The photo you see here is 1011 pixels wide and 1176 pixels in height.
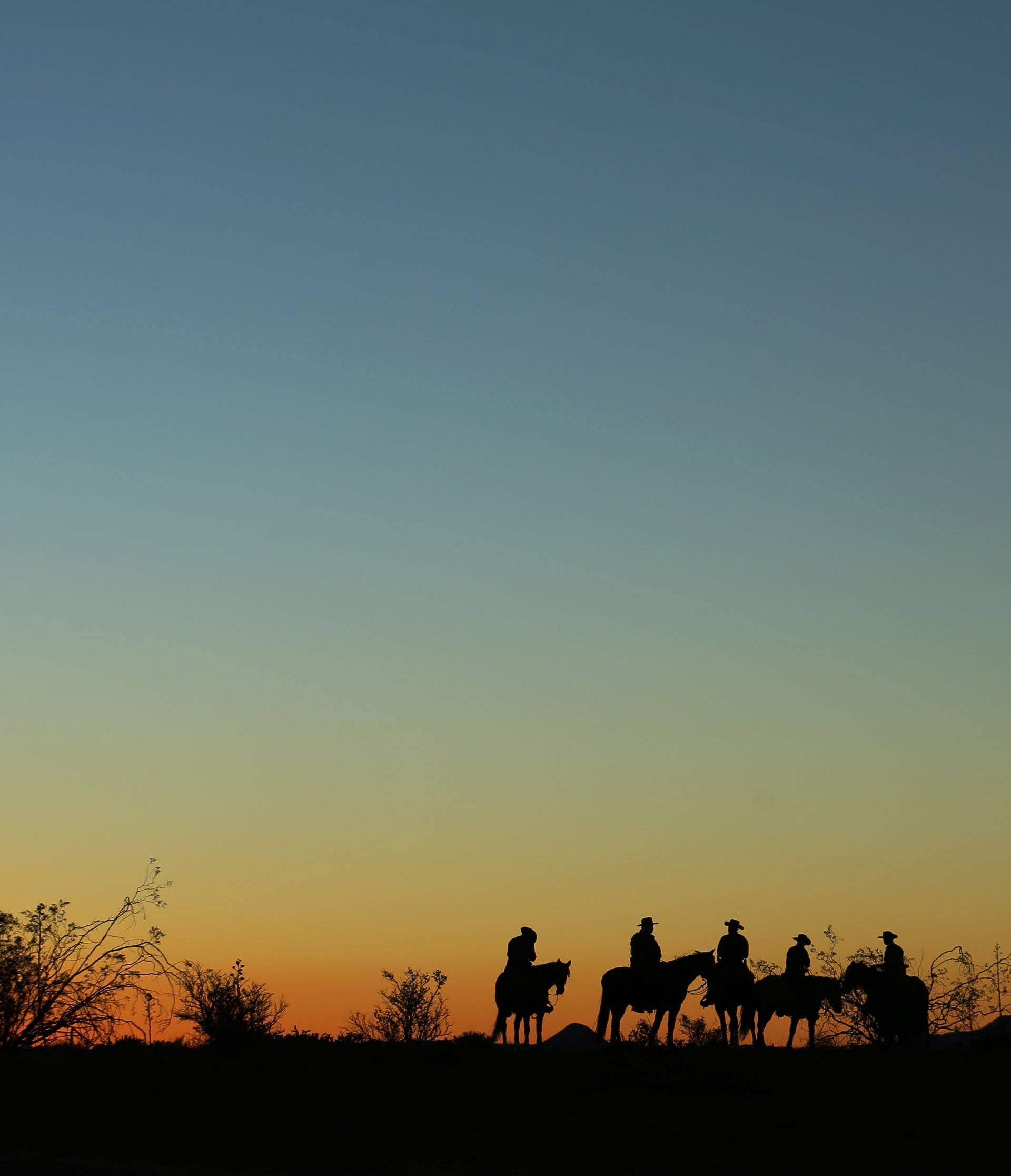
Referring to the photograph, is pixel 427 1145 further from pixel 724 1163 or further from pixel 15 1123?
pixel 15 1123

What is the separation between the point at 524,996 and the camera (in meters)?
30.7

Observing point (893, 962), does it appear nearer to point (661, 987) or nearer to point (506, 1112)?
point (661, 987)

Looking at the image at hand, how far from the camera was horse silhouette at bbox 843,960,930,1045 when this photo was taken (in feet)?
98.3

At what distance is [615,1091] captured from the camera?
23.6m

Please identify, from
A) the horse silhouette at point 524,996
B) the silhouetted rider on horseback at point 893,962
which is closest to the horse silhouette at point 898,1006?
the silhouetted rider on horseback at point 893,962

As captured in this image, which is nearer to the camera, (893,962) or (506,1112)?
(506,1112)

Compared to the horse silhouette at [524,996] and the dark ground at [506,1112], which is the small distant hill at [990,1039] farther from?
the horse silhouette at [524,996]

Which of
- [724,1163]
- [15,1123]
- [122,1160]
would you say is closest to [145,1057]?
[15,1123]

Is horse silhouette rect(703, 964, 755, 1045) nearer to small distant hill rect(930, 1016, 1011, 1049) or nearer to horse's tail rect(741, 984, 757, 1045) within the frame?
horse's tail rect(741, 984, 757, 1045)

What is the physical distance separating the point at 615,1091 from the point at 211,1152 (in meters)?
6.97

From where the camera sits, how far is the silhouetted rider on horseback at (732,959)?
29922 mm

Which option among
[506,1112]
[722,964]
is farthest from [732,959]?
[506,1112]

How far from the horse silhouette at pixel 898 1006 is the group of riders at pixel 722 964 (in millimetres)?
168

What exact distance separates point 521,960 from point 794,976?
622cm
